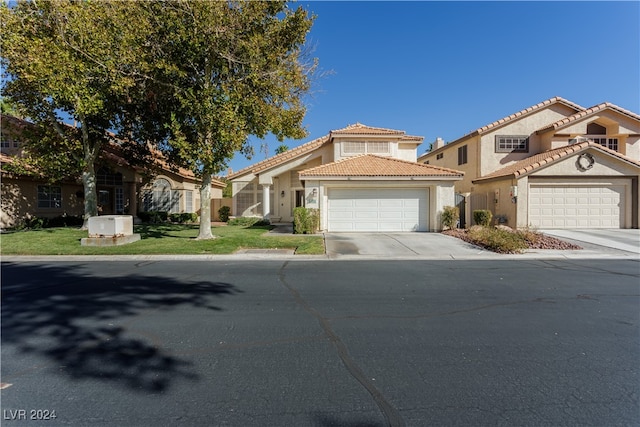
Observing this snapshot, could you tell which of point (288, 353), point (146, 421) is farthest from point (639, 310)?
point (146, 421)

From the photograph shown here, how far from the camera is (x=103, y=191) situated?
72.9 ft

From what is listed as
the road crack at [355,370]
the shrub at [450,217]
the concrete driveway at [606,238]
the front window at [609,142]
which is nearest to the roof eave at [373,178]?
the shrub at [450,217]

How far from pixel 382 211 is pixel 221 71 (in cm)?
976

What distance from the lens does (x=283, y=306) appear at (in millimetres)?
5168

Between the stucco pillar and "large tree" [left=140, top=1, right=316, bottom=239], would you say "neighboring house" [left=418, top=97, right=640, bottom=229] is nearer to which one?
"large tree" [left=140, top=1, right=316, bottom=239]

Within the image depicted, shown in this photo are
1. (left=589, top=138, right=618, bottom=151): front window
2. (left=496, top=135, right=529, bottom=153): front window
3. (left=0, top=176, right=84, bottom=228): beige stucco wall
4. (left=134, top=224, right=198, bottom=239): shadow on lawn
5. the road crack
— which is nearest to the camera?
the road crack

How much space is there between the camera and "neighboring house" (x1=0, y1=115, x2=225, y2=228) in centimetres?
1744

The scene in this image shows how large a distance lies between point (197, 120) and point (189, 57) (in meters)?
2.24

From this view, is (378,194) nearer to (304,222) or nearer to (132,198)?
(304,222)

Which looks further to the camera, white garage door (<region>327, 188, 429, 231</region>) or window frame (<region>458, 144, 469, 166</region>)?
window frame (<region>458, 144, 469, 166</region>)

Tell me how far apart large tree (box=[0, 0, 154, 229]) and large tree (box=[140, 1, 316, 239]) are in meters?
0.85

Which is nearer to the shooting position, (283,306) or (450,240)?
(283,306)

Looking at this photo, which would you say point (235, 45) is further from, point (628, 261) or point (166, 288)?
point (628, 261)

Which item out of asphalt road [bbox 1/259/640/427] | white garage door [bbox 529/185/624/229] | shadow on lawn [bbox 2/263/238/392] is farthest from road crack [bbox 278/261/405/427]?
white garage door [bbox 529/185/624/229]
